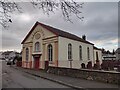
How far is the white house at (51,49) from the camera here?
27922mm

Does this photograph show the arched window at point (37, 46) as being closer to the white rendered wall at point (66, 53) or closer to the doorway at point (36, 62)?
the doorway at point (36, 62)

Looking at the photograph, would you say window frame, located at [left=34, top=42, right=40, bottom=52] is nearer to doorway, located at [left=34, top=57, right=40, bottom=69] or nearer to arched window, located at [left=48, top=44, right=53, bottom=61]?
doorway, located at [left=34, top=57, right=40, bottom=69]

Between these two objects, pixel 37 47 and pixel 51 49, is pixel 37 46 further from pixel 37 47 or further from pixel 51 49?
pixel 51 49

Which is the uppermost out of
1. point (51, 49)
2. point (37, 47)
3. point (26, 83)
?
point (37, 47)

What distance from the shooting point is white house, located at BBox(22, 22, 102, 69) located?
27.9 meters

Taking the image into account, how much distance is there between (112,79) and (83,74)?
3.66 meters

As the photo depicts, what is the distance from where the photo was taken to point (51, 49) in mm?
29109

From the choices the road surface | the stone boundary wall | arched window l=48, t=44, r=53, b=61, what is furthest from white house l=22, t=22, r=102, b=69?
the road surface

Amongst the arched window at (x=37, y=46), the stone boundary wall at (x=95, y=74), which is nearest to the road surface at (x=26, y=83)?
the stone boundary wall at (x=95, y=74)

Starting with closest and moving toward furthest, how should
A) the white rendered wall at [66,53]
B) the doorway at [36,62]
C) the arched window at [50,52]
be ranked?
the white rendered wall at [66,53] → the arched window at [50,52] → the doorway at [36,62]

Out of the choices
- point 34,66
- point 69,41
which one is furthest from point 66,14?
point 34,66

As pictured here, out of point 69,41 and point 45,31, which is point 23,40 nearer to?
point 45,31

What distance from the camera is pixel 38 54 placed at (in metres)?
31.0

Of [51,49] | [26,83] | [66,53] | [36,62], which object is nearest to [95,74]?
[26,83]
